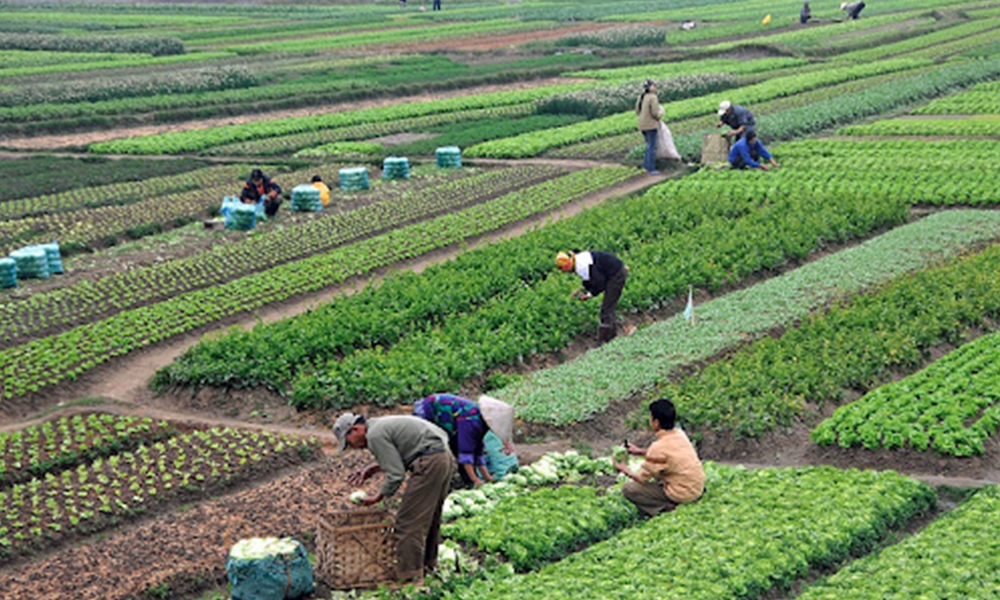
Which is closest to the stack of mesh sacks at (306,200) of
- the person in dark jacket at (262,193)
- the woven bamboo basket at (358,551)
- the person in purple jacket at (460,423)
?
the person in dark jacket at (262,193)

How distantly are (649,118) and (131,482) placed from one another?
2012 centimetres

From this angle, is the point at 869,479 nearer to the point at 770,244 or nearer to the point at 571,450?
the point at 571,450

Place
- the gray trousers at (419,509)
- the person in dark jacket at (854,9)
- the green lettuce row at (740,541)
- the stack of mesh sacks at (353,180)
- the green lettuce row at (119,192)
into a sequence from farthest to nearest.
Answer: the person in dark jacket at (854,9) < the stack of mesh sacks at (353,180) < the green lettuce row at (119,192) < the gray trousers at (419,509) < the green lettuce row at (740,541)

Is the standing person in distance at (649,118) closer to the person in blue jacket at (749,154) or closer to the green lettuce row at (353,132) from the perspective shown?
the person in blue jacket at (749,154)

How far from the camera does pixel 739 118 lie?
111 ft

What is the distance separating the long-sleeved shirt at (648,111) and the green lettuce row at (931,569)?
2074cm

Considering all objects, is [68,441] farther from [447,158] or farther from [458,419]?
[447,158]

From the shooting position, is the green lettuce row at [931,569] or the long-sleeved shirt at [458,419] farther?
the long-sleeved shirt at [458,419]

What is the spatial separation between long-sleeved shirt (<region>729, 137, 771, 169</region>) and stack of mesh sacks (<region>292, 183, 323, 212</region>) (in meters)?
9.63

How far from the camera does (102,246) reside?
2898 centimetres

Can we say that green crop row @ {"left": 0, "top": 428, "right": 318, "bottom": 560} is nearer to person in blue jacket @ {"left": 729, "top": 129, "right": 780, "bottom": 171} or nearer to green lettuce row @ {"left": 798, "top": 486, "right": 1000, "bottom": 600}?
green lettuce row @ {"left": 798, "top": 486, "right": 1000, "bottom": 600}

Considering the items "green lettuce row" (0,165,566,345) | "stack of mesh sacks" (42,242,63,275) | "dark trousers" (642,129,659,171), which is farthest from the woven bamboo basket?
"dark trousers" (642,129,659,171)

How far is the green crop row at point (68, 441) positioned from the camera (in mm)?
17422

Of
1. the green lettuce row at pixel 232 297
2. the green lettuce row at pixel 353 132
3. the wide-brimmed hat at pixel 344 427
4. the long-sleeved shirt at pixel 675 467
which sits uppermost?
the wide-brimmed hat at pixel 344 427
